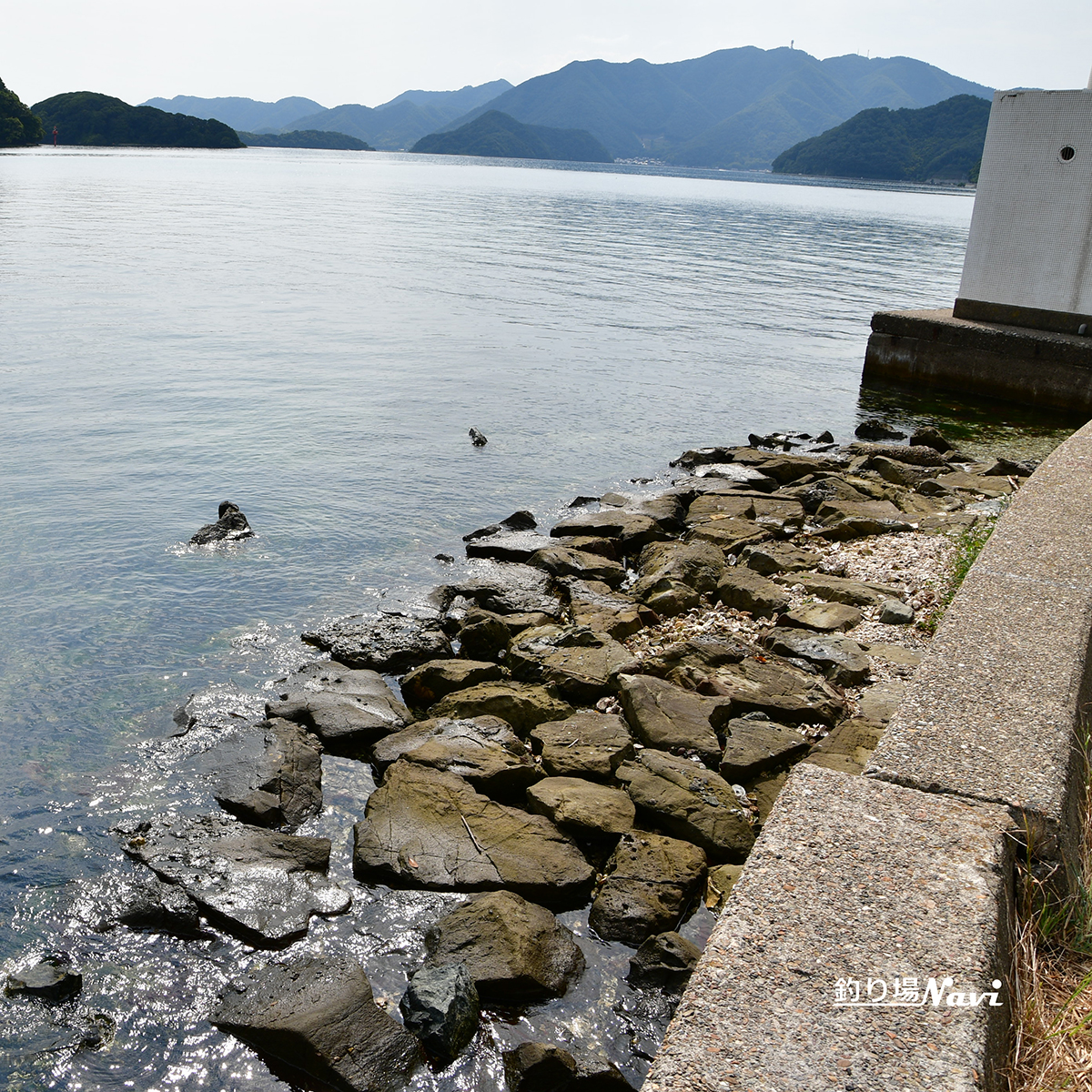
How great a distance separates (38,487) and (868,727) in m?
8.99

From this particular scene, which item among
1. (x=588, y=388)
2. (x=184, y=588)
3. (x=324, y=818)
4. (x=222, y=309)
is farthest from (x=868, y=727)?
(x=222, y=309)

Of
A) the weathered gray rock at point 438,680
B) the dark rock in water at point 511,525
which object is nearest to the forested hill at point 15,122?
the dark rock in water at point 511,525

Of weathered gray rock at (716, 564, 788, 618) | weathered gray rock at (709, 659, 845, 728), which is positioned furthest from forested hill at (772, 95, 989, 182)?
weathered gray rock at (709, 659, 845, 728)

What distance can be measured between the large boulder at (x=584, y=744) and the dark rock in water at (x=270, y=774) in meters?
1.34

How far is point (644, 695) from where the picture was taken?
6004 millimetres

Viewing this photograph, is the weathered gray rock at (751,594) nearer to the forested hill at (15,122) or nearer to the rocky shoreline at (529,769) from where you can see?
the rocky shoreline at (529,769)

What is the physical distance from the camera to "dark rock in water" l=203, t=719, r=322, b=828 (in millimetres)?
5207

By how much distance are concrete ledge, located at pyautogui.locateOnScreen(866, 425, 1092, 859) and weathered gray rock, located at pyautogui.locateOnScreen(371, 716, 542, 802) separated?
2.32 m

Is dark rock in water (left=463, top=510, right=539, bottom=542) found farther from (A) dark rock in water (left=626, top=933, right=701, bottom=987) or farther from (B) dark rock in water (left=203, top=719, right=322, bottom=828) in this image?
(A) dark rock in water (left=626, top=933, right=701, bottom=987)

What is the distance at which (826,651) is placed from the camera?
657cm

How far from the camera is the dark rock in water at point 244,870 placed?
4391mm

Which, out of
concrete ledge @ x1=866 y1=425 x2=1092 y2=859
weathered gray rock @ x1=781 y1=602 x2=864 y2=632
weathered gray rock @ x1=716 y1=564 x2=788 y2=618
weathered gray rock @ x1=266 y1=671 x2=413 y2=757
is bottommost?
weathered gray rock @ x1=266 y1=671 x2=413 y2=757

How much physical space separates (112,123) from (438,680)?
156 meters

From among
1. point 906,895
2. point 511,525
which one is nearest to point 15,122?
point 511,525
